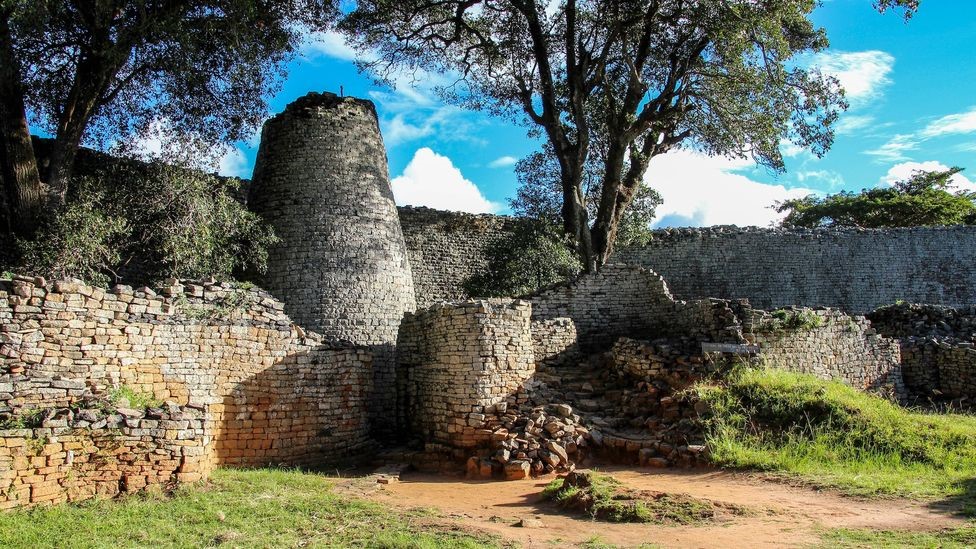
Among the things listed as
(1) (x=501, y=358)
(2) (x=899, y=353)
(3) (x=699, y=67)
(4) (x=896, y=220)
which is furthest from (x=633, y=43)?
(4) (x=896, y=220)

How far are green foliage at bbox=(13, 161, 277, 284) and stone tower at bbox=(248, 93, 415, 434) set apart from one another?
0.57m

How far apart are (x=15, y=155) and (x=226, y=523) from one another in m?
7.53

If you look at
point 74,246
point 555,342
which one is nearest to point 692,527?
point 555,342

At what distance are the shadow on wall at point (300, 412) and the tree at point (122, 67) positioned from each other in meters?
4.46

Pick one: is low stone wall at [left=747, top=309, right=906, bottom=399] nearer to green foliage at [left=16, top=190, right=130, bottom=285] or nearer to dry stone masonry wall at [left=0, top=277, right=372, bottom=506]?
dry stone masonry wall at [left=0, top=277, right=372, bottom=506]

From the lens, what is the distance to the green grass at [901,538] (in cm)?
539

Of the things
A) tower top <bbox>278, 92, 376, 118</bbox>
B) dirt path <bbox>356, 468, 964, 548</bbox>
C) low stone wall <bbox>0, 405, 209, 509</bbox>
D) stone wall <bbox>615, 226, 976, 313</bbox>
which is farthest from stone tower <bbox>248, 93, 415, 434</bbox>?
stone wall <bbox>615, 226, 976, 313</bbox>

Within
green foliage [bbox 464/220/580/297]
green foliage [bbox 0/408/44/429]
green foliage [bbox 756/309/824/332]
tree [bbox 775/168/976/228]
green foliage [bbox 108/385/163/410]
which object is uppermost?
tree [bbox 775/168/976/228]

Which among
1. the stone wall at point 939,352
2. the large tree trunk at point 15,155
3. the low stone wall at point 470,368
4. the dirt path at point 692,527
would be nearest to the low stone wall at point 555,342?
the low stone wall at point 470,368

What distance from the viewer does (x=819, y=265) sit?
2038cm

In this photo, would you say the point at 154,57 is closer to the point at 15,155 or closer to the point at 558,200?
the point at 15,155

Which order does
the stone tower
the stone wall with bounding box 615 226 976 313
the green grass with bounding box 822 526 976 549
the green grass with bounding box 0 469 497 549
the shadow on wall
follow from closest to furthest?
the green grass with bounding box 822 526 976 549, the green grass with bounding box 0 469 497 549, the shadow on wall, the stone tower, the stone wall with bounding box 615 226 976 313

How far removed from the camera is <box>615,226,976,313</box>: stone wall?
20.3 metres

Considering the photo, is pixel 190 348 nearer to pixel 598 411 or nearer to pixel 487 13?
pixel 598 411
